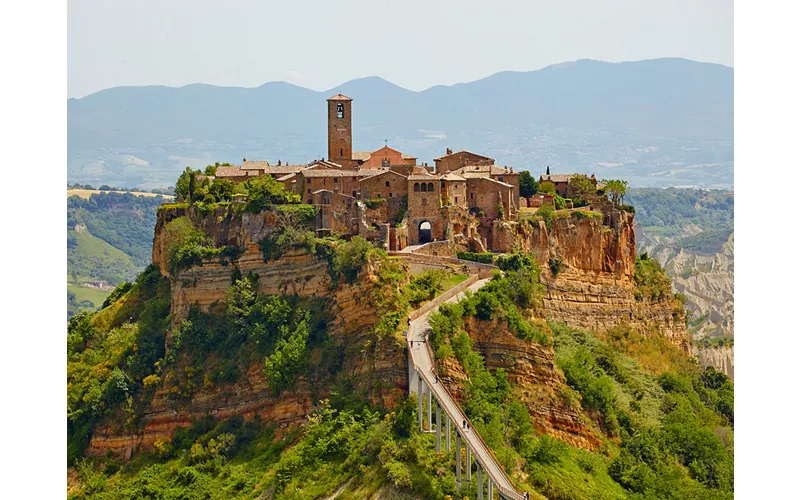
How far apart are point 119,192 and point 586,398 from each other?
154 meters

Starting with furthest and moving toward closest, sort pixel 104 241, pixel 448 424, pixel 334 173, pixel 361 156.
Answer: pixel 104 241, pixel 361 156, pixel 334 173, pixel 448 424

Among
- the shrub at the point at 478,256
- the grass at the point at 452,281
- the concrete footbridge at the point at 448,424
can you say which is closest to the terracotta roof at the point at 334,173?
the shrub at the point at 478,256

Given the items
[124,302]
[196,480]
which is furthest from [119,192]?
[196,480]

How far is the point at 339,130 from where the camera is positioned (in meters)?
61.7

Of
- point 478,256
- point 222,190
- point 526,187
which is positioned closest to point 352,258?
point 478,256

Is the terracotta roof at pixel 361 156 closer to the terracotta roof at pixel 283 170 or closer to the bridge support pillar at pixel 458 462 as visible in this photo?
the terracotta roof at pixel 283 170

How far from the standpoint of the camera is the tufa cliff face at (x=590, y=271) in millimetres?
55281

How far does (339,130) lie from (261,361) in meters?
15.2

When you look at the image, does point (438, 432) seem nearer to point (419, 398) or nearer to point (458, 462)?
point (458, 462)

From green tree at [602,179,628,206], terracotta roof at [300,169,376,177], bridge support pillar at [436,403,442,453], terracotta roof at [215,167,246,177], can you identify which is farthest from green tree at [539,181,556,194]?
bridge support pillar at [436,403,442,453]

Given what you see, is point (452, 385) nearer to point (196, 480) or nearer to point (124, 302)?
point (196, 480)

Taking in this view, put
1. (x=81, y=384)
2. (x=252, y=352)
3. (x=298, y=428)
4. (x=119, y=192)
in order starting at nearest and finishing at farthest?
(x=298, y=428)
(x=252, y=352)
(x=81, y=384)
(x=119, y=192)

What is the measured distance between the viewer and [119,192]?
193 metres

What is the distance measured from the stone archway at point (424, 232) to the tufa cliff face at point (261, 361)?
529 centimetres
